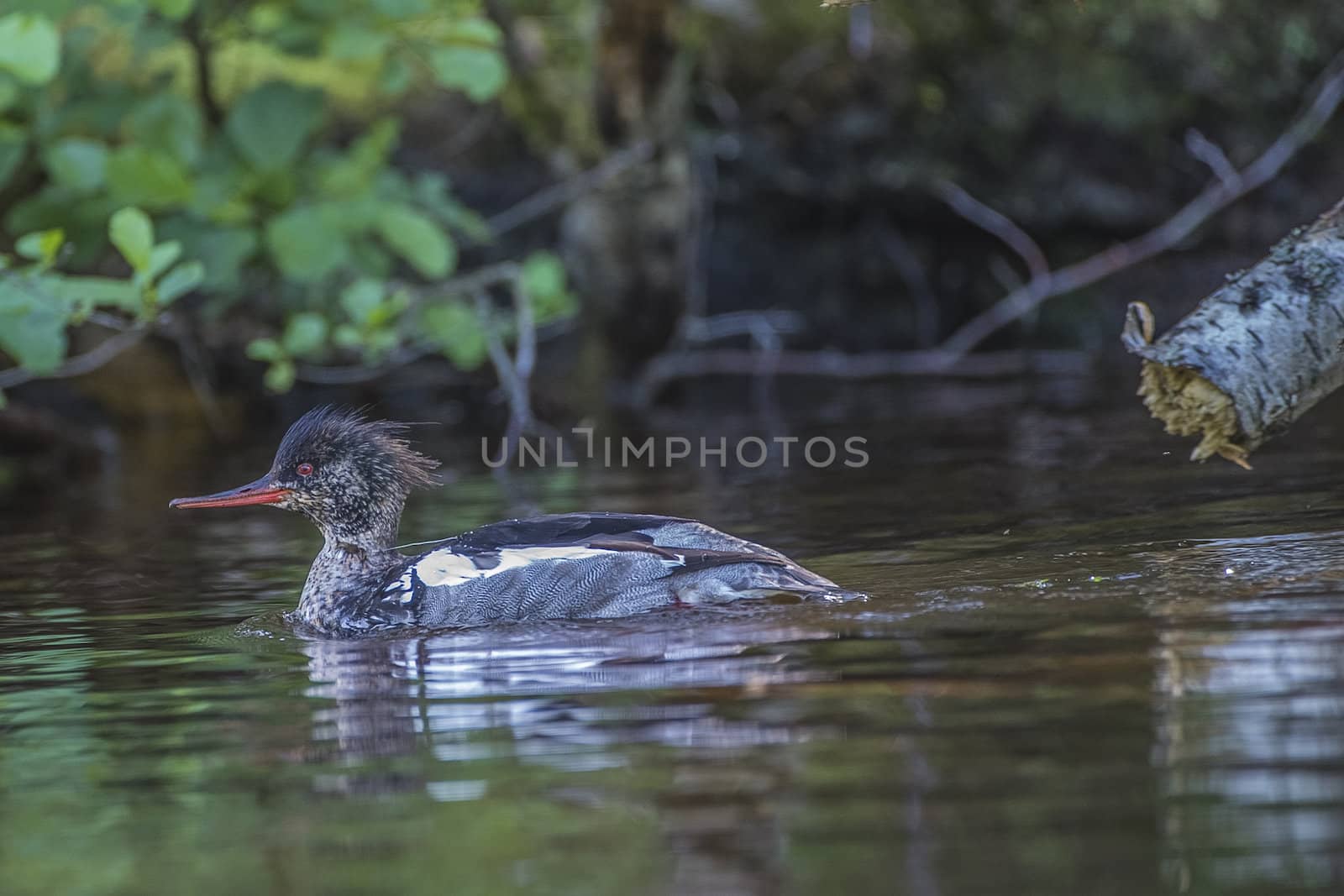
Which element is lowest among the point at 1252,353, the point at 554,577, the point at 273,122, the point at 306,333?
the point at 554,577

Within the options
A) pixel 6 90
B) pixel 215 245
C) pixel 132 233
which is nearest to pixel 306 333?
pixel 215 245

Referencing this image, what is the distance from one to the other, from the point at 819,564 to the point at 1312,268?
2021mm

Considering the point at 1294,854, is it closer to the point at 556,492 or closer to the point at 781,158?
the point at 556,492

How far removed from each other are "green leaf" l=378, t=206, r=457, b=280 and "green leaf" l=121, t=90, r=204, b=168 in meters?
1.21

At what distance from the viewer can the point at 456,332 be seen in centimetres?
1025

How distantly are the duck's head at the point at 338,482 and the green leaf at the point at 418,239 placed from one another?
3.07 meters

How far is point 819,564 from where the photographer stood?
630 centimetres

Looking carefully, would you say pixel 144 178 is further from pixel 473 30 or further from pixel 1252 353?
pixel 1252 353

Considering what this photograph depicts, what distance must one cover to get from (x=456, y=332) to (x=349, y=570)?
4.43 metres

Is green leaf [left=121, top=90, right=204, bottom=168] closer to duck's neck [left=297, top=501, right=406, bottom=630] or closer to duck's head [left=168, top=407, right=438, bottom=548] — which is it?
duck's head [left=168, top=407, right=438, bottom=548]

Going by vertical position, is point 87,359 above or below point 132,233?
below

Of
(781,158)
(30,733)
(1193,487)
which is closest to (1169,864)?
(30,733)

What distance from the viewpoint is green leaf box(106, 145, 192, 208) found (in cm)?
921

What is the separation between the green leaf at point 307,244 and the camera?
9.30 m
